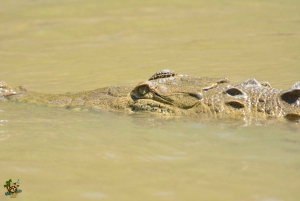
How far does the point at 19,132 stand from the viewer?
5609mm

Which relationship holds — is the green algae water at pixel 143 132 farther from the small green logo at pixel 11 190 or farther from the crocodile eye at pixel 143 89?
the crocodile eye at pixel 143 89

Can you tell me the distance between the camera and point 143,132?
19.0 feet

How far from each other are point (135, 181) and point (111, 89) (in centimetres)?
305

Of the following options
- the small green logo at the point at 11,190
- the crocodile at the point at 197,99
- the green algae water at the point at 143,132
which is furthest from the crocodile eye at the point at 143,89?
the small green logo at the point at 11,190

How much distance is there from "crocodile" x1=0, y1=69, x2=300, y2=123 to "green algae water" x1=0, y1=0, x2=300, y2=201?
8.4 inches

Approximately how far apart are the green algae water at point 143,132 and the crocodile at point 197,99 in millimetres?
213

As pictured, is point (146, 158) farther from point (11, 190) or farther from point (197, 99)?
point (197, 99)

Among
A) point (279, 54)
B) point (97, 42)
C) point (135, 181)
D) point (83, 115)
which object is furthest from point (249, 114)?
point (97, 42)

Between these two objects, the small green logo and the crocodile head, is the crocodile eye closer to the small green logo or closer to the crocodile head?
the crocodile head

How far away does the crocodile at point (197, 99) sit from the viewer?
629cm

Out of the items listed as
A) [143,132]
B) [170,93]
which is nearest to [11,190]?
[143,132]

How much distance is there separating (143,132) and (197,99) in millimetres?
1031

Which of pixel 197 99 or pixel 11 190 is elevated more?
pixel 197 99

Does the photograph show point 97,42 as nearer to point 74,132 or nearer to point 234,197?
point 74,132
